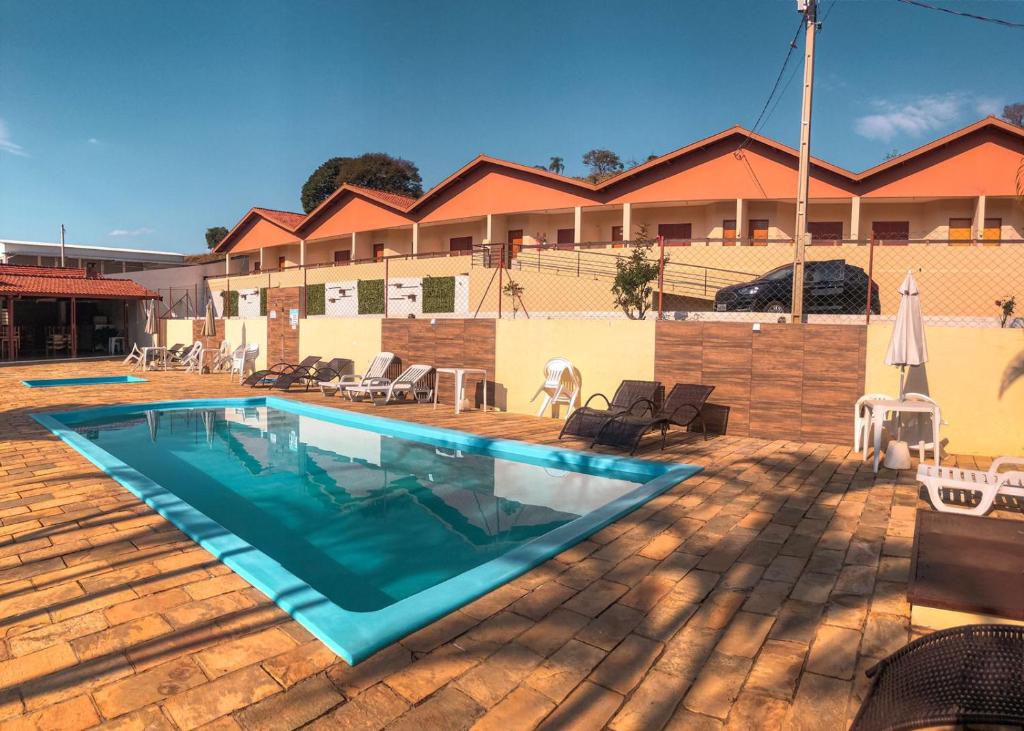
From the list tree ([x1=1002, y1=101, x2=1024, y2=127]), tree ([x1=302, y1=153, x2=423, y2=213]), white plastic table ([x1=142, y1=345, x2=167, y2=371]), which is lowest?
white plastic table ([x1=142, y1=345, x2=167, y2=371])

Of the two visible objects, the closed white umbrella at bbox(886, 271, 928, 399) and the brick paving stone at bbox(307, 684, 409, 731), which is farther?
the closed white umbrella at bbox(886, 271, 928, 399)

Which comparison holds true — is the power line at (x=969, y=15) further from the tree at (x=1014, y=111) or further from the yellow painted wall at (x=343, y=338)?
the tree at (x=1014, y=111)

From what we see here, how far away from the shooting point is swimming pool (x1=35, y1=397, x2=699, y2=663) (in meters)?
3.33

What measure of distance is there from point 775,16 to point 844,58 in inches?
68.9

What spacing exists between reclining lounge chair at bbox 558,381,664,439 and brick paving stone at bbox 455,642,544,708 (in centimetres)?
459

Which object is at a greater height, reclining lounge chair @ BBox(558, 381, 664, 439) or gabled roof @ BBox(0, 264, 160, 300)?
gabled roof @ BBox(0, 264, 160, 300)

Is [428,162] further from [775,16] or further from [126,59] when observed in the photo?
[775,16]

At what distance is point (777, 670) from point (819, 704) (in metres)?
0.24

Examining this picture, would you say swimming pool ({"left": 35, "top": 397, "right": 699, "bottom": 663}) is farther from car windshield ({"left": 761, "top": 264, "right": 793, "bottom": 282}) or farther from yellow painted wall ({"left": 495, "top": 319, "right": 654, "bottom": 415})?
car windshield ({"left": 761, "top": 264, "right": 793, "bottom": 282})

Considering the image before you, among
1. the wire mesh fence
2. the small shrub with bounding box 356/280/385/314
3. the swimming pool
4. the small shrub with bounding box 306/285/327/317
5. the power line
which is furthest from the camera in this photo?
the small shrub with bounding box 306/285/327/317

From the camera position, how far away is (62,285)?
2383 centimetres

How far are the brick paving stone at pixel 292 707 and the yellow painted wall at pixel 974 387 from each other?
292 inches

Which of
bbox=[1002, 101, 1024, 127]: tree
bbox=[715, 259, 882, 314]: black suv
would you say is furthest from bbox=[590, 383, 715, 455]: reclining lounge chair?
bbox=[1002, 101, 1024, 127]: tree

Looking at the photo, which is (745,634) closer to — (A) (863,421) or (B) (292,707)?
(B) (292,707)
